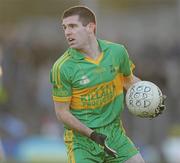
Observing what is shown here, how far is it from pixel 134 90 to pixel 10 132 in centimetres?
854

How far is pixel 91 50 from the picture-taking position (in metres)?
9.98

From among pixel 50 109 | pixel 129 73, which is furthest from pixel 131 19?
pixel 129 73

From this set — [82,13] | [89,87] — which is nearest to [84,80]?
[89,87]

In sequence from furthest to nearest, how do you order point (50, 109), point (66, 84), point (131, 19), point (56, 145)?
1. point (131, 19)
2. point (50, 109)
3. point (56, 145)
4. point (66, 84)

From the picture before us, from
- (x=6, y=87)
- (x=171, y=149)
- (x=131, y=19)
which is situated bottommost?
(x=171, y=149)

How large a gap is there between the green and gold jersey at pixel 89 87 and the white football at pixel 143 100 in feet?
0.43

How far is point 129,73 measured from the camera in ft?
33.3

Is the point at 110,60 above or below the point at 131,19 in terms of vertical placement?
below

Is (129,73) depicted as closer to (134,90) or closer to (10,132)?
(134,90)

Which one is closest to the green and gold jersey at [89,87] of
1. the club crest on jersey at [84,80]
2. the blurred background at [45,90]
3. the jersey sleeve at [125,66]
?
the club crest on jersey at [84,80]

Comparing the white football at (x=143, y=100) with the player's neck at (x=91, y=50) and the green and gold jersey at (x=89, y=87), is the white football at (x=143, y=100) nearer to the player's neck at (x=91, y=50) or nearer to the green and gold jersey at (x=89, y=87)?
the green and gold jersey at (x=89, y=87)

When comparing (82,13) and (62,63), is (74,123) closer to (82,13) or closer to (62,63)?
(62,63)

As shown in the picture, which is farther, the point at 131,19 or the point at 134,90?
the point at 131,19

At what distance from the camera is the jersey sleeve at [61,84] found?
9688 mm
